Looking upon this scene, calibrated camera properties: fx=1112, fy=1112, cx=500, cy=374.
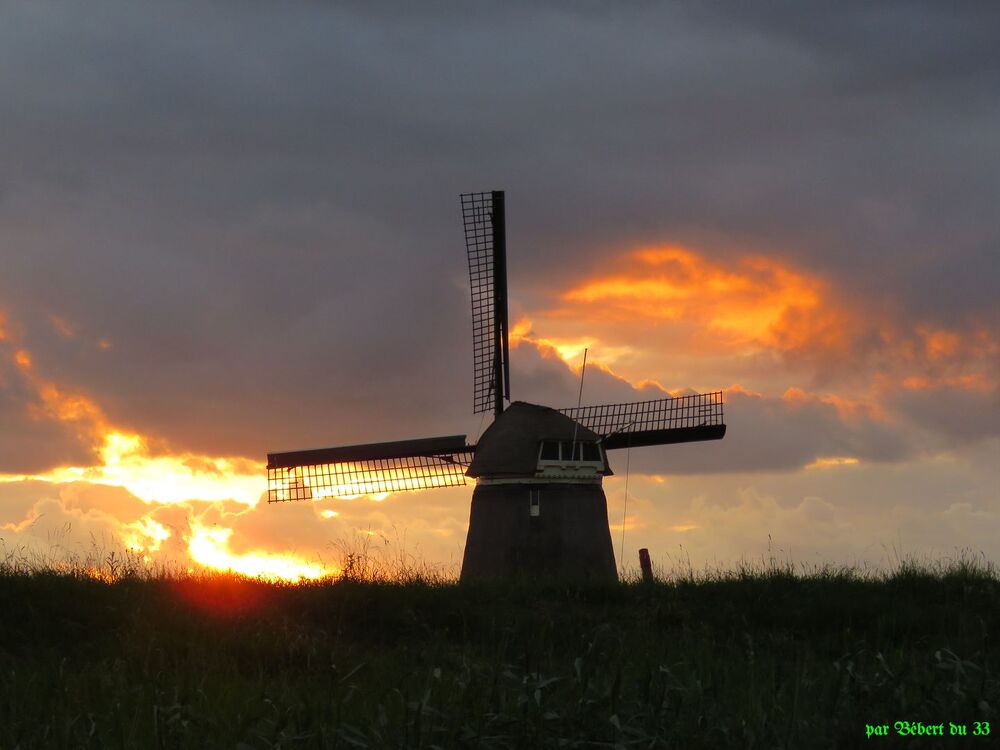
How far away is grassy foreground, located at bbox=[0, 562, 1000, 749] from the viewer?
20.9 feet

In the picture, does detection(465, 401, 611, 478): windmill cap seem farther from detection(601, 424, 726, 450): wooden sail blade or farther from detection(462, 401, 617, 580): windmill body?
detection(601, 424, 726, 450): wooden sail blade

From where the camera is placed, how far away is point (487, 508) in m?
24.9

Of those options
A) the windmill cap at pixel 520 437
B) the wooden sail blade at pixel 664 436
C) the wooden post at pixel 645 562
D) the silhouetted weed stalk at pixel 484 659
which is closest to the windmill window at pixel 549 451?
the windmill cap at pixel 520 437

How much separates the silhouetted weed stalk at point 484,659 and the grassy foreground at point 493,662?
0.09 ft

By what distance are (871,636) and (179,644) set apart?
9.15m

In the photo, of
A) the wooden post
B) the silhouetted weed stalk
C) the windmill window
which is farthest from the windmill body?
the silhouetted weed stalk

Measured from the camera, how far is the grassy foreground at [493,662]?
6367 mm

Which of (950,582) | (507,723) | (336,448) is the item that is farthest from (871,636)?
(336,448)

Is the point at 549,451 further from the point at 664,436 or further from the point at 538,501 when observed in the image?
the point at 664,436

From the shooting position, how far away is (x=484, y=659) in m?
11.3

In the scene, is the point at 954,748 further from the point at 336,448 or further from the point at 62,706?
the point at 336,448

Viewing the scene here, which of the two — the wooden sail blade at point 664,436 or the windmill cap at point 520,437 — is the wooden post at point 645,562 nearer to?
the windmill cap at point 520,437

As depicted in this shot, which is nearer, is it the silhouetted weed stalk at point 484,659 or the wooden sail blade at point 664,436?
the silhouetted weed stalk at point 484,659

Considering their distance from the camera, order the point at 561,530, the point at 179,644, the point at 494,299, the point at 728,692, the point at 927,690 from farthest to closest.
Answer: the point at 494,299 → the point at 561,530 → the point at 179,644 → the point at 728,692 → the point at 927,690
